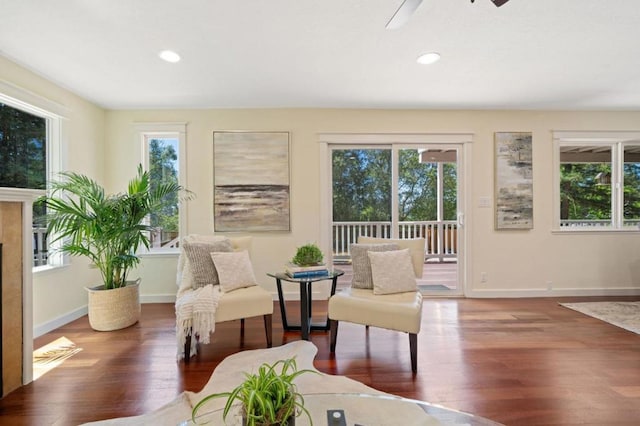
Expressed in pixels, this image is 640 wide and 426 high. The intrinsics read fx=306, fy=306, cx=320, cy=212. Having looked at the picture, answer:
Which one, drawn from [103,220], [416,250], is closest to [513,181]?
[416,250]

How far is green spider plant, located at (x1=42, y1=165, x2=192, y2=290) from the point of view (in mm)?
2912

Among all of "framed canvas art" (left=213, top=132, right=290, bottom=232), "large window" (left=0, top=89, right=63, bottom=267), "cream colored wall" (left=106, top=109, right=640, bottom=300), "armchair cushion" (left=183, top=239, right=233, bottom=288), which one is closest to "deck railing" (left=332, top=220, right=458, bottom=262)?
"cream colored wall" (left=106, top=109, right=640, bottom=300)

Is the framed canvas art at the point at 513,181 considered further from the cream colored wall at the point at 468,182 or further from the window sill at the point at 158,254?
the window sill at the point at 158,254

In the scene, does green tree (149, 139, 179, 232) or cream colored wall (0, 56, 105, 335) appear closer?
cream colored wall (0, 56, 105, 335)

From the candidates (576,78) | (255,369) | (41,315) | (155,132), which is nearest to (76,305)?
(41,315)

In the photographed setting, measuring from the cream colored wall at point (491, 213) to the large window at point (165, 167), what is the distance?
1.31 ft

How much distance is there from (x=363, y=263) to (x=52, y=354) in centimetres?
275

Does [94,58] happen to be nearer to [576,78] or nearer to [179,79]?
[179,79]

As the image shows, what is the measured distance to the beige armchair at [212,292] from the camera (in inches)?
95.8

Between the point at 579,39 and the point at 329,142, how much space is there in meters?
2.58

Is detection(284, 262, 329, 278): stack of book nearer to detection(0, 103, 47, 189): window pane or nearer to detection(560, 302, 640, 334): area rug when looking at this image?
detection(0, 103, 47, 189): window pane

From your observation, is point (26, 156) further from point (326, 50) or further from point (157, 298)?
point (326, 50)

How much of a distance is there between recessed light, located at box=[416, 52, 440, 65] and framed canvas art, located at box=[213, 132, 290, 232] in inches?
74.0

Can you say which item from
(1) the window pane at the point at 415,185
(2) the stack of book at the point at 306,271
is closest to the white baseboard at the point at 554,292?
(1) the window pane at the point at 415,185
